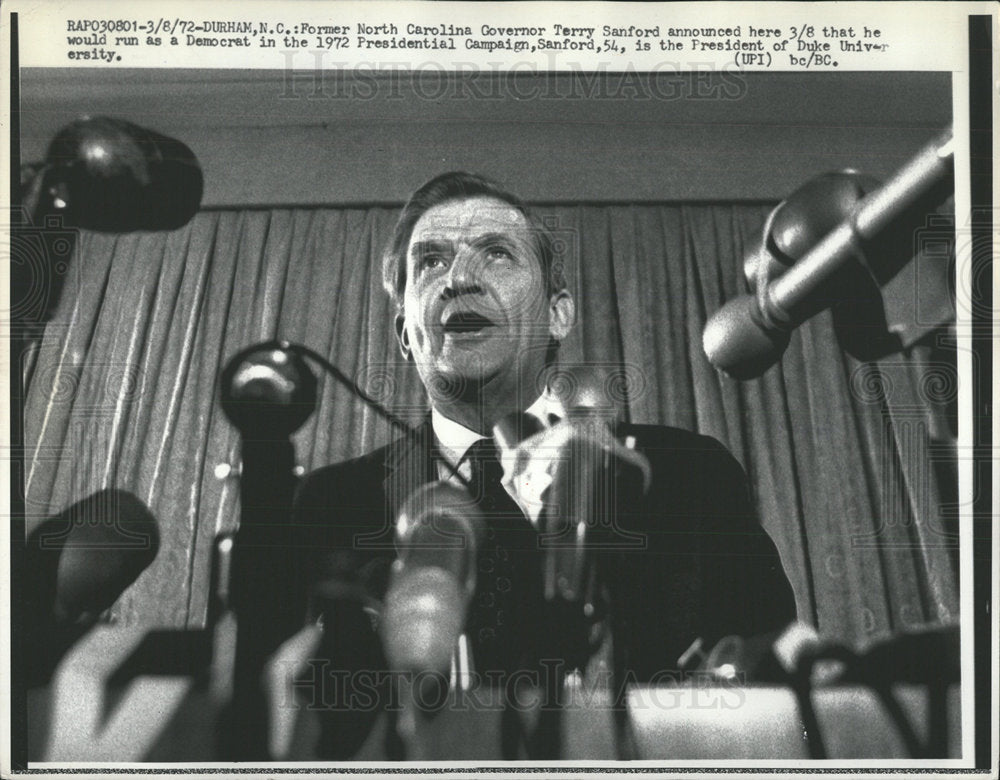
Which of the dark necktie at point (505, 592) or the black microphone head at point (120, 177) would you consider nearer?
the dark necktie at point (505, 592)

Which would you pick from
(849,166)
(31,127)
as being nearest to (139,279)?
(31,127)

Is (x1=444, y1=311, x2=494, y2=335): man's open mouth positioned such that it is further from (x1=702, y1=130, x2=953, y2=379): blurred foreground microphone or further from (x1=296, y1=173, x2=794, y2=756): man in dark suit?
(x1=702, y1=130, x2=953, y2=379): blurred foreground microphone

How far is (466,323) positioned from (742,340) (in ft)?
2.80

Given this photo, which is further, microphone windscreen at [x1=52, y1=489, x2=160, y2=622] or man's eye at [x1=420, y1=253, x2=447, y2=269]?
man's eye at [x1=420, y1=253, x2=447, y2=269]

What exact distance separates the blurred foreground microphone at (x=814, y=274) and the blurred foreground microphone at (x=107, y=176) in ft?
5.69

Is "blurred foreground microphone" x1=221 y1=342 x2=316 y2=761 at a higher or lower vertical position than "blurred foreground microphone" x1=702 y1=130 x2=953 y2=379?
lower

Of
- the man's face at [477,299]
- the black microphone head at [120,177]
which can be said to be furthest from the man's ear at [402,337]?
the black microphone head at [120,177]

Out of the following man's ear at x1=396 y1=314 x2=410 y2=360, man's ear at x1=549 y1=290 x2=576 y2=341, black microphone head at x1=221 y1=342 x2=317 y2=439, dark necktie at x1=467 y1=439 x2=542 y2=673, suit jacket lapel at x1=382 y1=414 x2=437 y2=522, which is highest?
man's ear at x1=549 y1=290 x2=576 y2=341

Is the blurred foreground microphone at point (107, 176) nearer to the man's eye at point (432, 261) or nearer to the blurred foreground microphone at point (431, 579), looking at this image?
the man's eye at point (432, 261)

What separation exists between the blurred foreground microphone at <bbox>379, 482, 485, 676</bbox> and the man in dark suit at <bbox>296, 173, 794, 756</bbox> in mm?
37

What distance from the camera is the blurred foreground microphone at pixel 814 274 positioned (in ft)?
10.8

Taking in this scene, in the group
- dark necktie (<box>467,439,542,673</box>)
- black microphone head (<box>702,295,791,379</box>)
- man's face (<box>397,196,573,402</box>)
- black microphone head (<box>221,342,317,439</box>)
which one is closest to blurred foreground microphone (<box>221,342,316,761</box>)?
black microphone head (<box>221,342,317,439</box>)

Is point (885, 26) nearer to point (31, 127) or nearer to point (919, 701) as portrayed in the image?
point (919, 701)

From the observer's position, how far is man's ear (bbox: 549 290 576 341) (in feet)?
10.7
